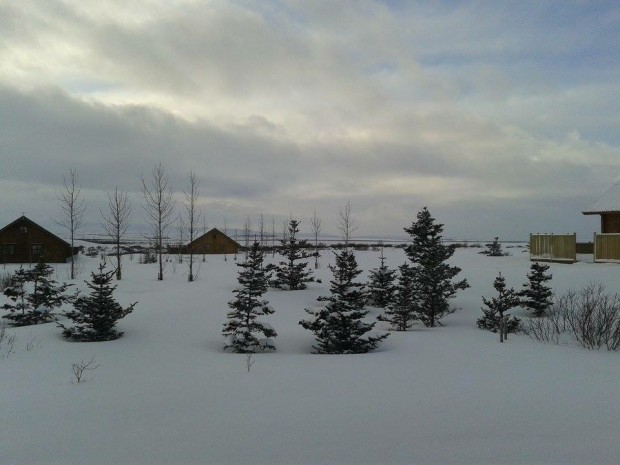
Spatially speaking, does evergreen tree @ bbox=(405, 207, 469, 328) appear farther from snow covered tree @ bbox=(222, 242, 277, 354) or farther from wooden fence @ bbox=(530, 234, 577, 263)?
wooden fence @ bbox=(530, 234, 577, 263)

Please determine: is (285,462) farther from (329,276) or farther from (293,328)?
(329,276)

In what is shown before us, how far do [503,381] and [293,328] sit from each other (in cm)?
712

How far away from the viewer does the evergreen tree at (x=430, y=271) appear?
13500mm

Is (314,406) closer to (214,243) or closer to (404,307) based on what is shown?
(404,307)

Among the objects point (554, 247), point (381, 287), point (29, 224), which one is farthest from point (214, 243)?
point (554, 247)

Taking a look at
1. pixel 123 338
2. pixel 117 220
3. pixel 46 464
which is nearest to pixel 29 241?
pixel 117 220

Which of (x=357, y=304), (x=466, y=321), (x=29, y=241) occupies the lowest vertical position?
(x=466, y=321)

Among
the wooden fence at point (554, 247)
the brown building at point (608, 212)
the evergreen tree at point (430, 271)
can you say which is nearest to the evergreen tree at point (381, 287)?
the evergreen tree at point (430, 271)

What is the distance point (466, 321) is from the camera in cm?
1352

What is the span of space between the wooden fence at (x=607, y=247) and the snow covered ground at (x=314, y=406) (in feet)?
47.1

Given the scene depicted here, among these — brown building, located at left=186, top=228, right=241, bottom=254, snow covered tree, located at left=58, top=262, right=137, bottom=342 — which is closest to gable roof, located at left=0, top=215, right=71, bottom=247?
brown building, located at left=186, top=228, right=241, bottom=254

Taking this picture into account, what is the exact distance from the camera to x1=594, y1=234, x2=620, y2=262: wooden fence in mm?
19500

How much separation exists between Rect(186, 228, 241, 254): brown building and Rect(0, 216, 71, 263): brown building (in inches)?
552

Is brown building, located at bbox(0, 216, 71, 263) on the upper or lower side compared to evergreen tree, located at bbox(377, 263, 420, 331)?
upper
